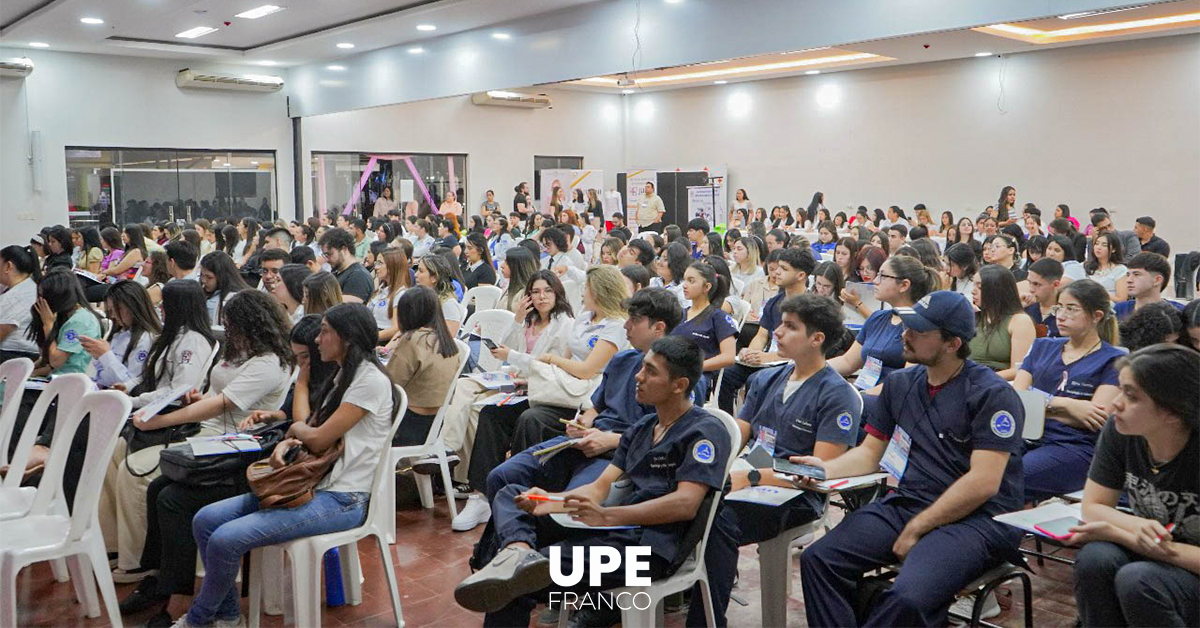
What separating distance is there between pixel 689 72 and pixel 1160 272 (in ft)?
41.3

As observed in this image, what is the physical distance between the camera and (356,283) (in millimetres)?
6621

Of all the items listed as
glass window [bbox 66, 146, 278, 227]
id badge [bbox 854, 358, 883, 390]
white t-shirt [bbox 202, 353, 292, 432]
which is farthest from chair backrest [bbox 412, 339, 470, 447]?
glass window [bbox 66, 146, 278, 227]

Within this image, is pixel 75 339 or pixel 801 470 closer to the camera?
pixel 801 470

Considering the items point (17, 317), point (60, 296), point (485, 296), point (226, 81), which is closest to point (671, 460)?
point (60, 296)

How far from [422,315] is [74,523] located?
1.66 m

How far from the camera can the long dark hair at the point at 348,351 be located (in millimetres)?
3301

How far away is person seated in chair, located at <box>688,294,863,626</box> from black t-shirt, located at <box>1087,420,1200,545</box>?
0.76 metres

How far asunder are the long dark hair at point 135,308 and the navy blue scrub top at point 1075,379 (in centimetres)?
380

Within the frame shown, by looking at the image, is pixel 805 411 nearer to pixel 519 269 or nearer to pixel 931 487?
pixel 931 487

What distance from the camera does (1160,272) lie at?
5000mm

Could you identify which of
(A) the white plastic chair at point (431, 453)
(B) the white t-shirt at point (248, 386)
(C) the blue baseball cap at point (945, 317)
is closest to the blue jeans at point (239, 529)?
(B) the white t-shirt at point (248, 386)

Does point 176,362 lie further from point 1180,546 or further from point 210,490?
point 1180,546

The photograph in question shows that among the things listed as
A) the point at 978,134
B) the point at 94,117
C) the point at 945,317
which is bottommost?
the point at 945,317

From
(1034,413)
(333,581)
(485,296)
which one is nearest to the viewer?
(1034,413)
